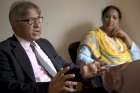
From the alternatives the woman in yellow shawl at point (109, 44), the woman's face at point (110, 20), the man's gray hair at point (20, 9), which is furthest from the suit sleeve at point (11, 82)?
the woman's face at point (110, 20)

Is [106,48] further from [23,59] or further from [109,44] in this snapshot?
[23,59]

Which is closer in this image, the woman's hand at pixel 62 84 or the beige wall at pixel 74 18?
the woman's hand at pixel 62 84

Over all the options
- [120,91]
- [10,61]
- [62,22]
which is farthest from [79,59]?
[120,91]

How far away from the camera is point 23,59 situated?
4.99 ft

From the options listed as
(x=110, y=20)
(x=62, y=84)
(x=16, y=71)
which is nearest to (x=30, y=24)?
(x=16, y=71)

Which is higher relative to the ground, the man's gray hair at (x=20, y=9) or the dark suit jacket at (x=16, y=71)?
the man's gray hair at (x=20, y=9)

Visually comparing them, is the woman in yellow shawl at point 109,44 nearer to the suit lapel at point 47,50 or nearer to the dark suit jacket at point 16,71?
the suit lapel at point 47,50

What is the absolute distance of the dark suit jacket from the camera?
130 cm

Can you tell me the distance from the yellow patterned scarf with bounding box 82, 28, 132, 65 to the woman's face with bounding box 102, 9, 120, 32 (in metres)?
0.09

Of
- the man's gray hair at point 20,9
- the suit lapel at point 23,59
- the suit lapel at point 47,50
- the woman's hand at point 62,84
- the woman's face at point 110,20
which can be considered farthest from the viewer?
the woman's face at point 110,20

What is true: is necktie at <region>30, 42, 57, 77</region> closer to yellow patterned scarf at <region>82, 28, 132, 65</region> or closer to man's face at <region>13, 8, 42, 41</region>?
man's face at <region>13, 8, 42, 41</region>

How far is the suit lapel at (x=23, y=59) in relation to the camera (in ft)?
4.87

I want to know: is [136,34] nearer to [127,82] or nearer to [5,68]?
[5,68]

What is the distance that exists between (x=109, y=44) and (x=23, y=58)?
1.30 metres
